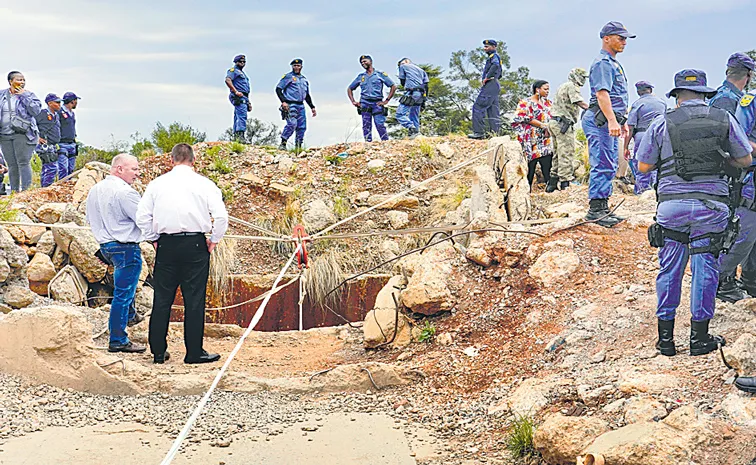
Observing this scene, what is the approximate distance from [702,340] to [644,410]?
34.3 inches

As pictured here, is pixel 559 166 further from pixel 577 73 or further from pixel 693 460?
pixel 693 460

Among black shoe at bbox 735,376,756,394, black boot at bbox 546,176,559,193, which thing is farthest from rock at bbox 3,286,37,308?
black boot at bbox 546,176,559,193

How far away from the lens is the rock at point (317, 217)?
11.5 m

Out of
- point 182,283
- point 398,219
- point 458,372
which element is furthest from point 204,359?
point 398,219

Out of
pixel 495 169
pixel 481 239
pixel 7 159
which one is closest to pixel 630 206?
pixel 495 169

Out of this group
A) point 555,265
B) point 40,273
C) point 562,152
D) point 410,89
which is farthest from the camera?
point 410,89

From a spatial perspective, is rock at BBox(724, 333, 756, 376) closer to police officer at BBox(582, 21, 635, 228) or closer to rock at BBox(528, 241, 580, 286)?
rock at BBox(528, 241, 580, 286)

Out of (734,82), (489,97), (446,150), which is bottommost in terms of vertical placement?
(446,150)

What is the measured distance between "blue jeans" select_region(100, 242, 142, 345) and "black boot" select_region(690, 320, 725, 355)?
4571 mm

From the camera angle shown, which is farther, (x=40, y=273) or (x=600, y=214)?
(x=40, y=273)

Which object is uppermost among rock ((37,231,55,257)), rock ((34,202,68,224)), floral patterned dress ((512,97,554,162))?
floral patterned dress ((512,97,554,162))

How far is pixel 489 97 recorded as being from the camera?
1268 centimetres

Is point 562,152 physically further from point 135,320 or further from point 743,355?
point 743,355

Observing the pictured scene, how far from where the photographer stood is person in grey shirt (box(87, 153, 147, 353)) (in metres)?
6.61
